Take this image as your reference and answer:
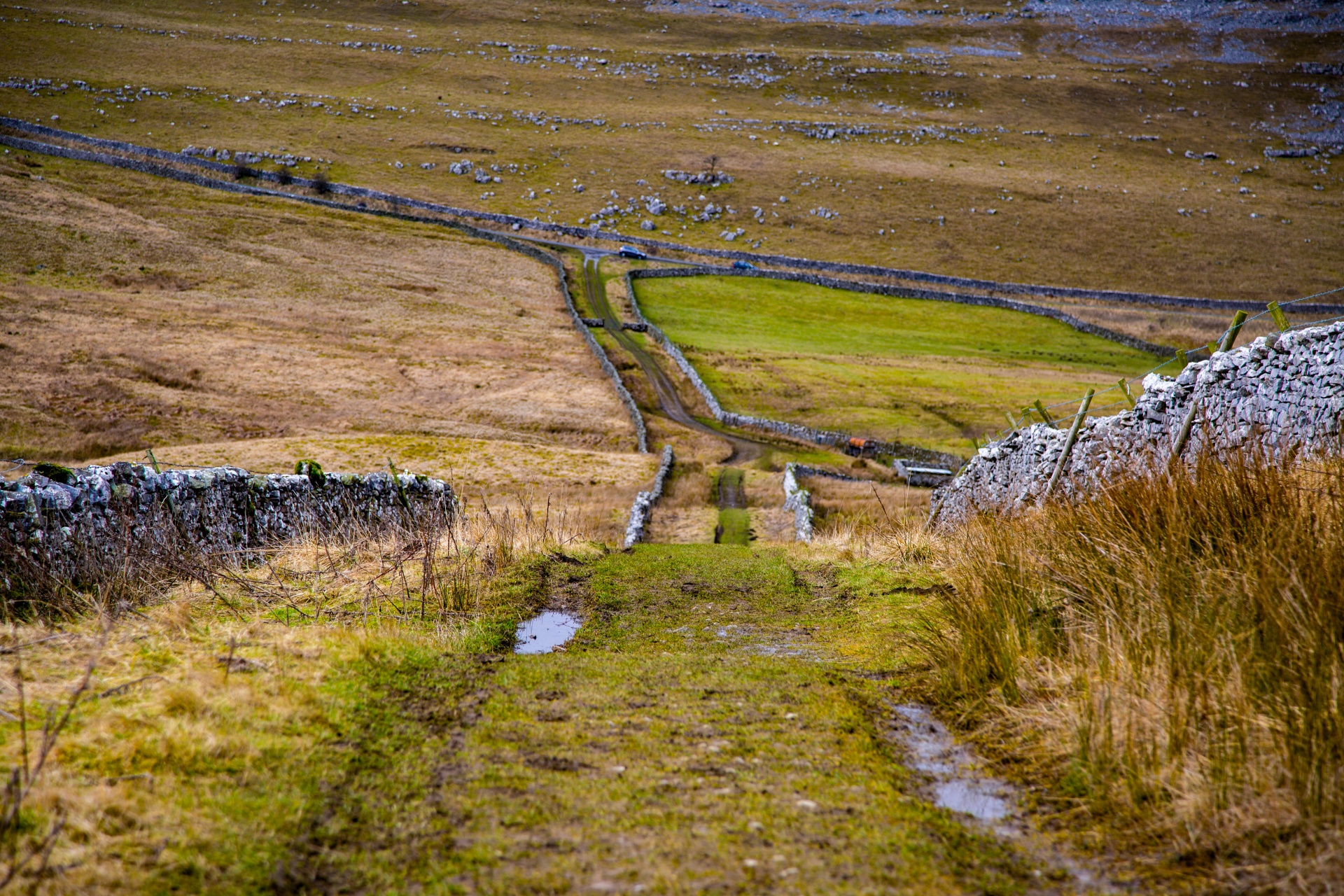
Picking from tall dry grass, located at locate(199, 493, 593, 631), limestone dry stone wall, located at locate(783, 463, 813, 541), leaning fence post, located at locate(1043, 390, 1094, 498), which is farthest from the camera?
limestone dry stone wall, located at locate(783, 463, 813, 541)

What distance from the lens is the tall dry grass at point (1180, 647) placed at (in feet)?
12.6

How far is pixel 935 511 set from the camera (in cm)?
1518

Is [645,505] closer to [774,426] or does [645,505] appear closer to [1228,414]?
[774,426]

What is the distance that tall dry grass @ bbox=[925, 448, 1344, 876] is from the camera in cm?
383

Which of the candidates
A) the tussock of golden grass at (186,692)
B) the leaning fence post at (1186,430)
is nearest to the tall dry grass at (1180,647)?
the leaning fence post at (1186,430)

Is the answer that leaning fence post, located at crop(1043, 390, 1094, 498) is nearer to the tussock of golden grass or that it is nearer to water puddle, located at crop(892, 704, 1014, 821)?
water puddle, located at crop(892, 704, 1014, 821)

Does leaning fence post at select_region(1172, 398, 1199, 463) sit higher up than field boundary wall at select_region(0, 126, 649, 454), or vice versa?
field boundary wall at select_region(0, 126, 649, 454)

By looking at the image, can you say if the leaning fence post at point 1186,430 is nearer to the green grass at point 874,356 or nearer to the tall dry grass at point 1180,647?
the tall dry grass at point 1180,647

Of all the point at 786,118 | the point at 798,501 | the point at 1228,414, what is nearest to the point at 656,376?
the point at 798,501

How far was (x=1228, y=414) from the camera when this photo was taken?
8969 mm

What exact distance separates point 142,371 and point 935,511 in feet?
150

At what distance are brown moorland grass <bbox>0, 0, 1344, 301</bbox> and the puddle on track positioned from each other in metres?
93.3

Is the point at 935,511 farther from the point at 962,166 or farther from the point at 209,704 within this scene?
the point at 962,166

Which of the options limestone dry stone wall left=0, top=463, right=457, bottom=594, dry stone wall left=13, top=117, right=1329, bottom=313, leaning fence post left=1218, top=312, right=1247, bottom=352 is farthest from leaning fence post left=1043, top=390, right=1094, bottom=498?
dry stone wall left=13, top=117, right=1329, bottom=313
